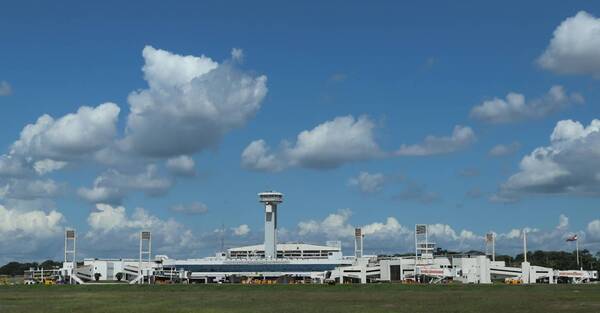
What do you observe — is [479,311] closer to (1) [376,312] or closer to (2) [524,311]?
(2) [524,311]

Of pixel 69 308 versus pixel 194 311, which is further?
pixel 69 308

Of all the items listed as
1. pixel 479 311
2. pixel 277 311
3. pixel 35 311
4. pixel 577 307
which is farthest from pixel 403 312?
pixel 35 311

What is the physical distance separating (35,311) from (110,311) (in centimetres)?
693

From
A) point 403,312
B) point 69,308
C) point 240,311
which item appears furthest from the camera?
point 69,308

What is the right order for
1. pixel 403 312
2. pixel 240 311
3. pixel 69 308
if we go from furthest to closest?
pixel 69 308 → pixel 240 311 → pixel 403 312

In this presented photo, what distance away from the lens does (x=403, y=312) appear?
2650 inches

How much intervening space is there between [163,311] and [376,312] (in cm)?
1971

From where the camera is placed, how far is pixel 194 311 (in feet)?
238

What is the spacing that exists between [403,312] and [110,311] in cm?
2751

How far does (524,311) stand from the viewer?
68.1 metres

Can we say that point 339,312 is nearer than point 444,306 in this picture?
Yes

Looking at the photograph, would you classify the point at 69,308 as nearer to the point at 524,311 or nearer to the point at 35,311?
the point at 35,311

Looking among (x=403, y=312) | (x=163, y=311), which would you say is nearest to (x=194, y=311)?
(x=163, y=311)

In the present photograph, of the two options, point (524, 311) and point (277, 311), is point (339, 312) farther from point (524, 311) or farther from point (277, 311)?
point (524, 311)
